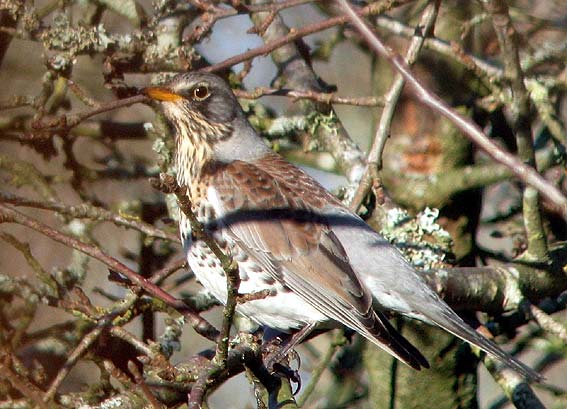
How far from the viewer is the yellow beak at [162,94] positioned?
4.33 m

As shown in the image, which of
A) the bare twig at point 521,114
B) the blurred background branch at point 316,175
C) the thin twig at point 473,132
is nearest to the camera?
the thin twig at point 473,132

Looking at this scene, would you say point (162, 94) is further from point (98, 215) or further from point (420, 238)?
point (420, 238)

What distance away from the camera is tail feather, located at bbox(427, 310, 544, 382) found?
11.8ft

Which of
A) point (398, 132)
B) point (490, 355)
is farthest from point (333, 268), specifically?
point (398, 132)

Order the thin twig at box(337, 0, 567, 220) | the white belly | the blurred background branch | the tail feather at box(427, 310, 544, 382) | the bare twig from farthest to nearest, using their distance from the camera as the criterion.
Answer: the blurred background branch, the white belly, the tail feather at box(427, 310, 544, 382), the bare twig, the thin twig at box(337, 0, 567, 220)

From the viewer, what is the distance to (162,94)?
4.44 meters

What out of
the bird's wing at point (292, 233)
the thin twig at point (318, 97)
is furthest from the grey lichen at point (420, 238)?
the thin twig at point (318, 97)

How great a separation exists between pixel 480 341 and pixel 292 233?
3.10ft

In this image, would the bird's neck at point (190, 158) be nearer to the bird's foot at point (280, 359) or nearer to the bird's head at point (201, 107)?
the bird's head at point (201, 107)

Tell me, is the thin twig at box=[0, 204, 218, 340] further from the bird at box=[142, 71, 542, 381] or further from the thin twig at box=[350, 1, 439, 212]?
the thin twig at box=[350, 1, 439, 212]

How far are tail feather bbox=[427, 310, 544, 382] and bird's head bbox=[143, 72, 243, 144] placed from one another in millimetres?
1461

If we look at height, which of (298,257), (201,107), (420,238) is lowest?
(298,257)

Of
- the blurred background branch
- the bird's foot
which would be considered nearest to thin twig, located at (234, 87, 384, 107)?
the blurred background branch

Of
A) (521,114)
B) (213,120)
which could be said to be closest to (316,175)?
(213,120)
